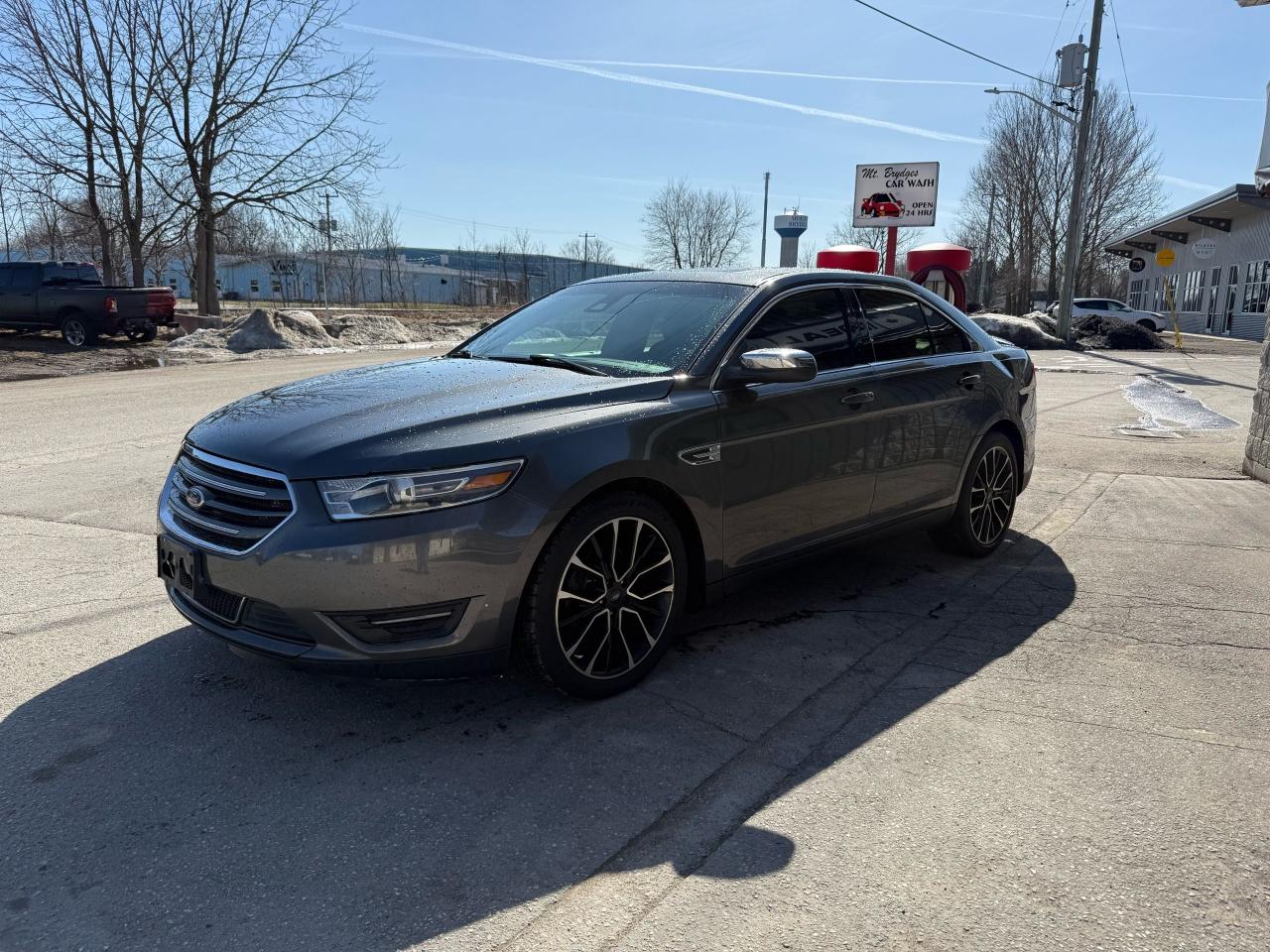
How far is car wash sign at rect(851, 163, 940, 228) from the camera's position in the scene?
95.6 feet

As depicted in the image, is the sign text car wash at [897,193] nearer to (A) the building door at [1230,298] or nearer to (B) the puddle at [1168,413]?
(B) the puddle at [1168,413]

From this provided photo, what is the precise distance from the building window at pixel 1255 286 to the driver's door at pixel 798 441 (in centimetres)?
3830

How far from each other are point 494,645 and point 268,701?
3.14 ft

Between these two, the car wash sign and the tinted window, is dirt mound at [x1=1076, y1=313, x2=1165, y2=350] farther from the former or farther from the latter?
the tinted window

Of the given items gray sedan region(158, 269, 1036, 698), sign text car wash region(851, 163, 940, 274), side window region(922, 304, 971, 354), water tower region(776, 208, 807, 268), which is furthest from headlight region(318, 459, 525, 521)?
water tower region(776, 208, 807, 268)

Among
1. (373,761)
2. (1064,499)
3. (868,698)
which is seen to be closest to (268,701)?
(373,761)

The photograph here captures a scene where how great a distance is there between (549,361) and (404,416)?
38.9 inches

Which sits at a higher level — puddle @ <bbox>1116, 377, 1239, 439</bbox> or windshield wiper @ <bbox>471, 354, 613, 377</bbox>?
windshield wiper @ <bbox>471, 354, 613, 377</bbox>

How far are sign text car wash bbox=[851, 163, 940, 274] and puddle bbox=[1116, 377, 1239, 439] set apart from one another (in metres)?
14.9

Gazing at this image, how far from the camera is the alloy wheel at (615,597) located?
10.7ft

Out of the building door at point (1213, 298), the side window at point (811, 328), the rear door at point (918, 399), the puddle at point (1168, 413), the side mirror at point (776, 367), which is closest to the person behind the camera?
the side mirror at point (776, 367)

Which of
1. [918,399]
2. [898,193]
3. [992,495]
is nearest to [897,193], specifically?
[898,193]

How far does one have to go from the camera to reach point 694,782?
288 centimetres

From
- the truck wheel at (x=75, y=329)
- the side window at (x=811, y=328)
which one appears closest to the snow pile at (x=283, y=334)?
the truck wheel at (x=75, y=329)
